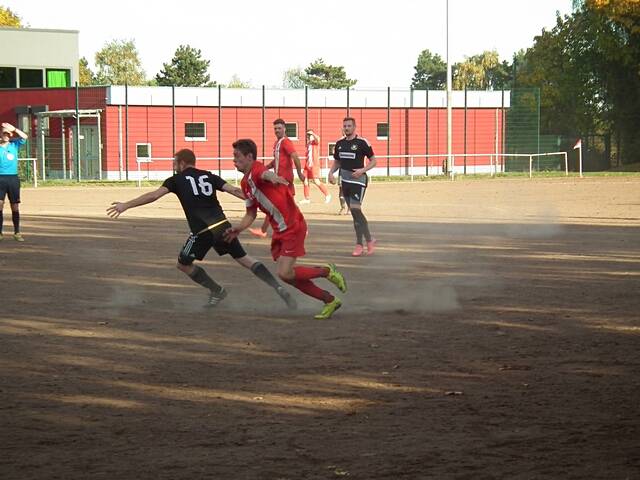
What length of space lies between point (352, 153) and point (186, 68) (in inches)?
3204

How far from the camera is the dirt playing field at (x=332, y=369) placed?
557cm

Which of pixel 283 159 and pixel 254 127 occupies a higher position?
pixel 254 127

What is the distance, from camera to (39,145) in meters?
50.5

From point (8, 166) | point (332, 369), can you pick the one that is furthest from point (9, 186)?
point (332, 369)

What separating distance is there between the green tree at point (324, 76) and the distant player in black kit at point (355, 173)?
97055 mm

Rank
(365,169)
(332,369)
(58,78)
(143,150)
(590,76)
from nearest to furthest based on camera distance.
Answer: (332,369) < (365,169) < (143,150) < (58,78) < (590,76)

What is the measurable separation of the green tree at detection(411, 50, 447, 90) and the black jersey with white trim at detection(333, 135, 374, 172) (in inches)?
5235

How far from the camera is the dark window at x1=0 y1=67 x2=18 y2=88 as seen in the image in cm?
5747

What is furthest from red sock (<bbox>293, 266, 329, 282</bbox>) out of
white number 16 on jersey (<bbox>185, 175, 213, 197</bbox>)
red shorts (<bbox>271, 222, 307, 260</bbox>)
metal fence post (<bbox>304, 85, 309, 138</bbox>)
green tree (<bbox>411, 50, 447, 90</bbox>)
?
green tree (<bbox>411, 50, 447, 90</bbox>)

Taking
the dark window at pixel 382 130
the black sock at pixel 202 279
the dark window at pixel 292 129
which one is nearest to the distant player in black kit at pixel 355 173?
the black sock at pixel 202 279

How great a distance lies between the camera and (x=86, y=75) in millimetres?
100312

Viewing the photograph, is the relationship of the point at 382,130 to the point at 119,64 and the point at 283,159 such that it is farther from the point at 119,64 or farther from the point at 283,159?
the point at 119,64

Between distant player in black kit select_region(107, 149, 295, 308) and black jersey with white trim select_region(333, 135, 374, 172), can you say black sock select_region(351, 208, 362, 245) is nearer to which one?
black jersey with white trim select_region(333, 135, 374, 172)

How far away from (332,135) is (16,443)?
47.7 meters
